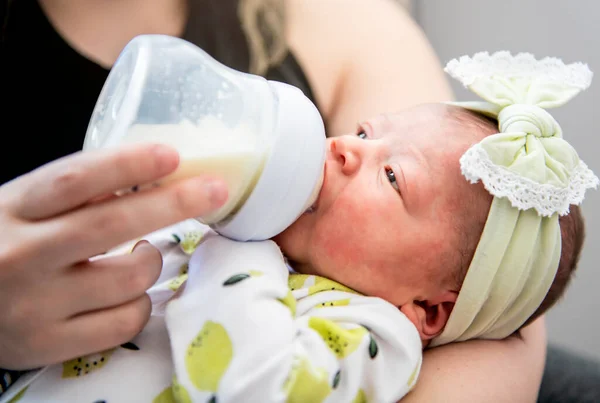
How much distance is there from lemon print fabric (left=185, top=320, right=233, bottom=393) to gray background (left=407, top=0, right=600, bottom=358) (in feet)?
4.64

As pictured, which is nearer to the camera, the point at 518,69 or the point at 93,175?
the point at 93,175

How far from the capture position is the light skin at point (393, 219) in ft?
2.48

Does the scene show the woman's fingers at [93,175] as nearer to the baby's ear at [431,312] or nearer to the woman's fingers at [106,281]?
the woman's fingers at [106,281]

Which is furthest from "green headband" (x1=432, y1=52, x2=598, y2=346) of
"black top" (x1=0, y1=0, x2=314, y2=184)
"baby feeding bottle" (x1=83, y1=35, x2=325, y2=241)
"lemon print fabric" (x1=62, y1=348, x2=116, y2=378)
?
"black top" (x1=0, y1=0, x2=314, y2=184)

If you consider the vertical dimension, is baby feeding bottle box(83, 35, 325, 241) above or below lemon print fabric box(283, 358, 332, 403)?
above

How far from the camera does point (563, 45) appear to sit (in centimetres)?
170

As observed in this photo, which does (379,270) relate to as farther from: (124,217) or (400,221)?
(124,217)

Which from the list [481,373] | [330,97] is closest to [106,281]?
[481,373]

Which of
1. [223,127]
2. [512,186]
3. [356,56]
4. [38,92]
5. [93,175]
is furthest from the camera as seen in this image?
[356,56]

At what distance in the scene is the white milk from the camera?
1.82ft

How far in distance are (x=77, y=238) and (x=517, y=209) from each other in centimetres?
53

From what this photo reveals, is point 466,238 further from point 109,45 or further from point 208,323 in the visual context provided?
point 109,45

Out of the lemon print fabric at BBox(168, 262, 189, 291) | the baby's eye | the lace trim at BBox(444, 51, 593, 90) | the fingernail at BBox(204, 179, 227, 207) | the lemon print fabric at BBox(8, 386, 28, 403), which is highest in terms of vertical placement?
the lace trim at BBox(444, 51, 593, 90)

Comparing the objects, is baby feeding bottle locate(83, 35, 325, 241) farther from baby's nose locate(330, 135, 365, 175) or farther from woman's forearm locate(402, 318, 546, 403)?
woman's forearm locate(402, 318, 546, 403)
